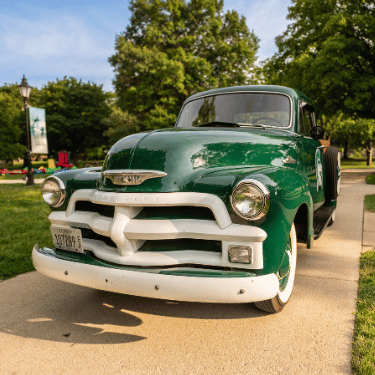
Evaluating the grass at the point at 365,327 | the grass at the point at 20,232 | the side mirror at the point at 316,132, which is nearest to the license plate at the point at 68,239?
the grass at the point at 20,232

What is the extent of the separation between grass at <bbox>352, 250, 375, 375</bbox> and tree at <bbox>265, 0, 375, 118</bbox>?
12.0 m

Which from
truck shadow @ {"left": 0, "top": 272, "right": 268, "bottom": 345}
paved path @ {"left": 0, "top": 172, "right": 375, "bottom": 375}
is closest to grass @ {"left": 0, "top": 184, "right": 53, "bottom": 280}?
paved path @ {"left": 0, "top": 172, "right": 375, "bottom": 375}

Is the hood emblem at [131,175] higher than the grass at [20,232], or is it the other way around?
the hood emblem at [131,175]

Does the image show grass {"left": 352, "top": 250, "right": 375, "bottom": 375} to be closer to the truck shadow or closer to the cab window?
the truck shadow

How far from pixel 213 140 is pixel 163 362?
5.50 feet

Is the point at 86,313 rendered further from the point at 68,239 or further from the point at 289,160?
the point at 289,160

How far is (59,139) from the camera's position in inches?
1497

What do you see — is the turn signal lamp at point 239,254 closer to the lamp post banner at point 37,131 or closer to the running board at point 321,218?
the running board at point 321,218

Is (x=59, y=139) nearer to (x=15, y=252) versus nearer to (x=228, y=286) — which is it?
(x=15, y=252)

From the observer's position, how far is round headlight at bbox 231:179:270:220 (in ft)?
7.59

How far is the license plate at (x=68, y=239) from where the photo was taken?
2.81 meters

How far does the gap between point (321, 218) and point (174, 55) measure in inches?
952

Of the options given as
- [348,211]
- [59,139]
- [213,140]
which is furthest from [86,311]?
[59,139]

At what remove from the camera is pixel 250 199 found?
2338 millimetres
